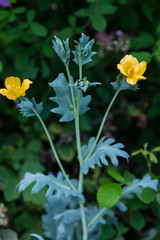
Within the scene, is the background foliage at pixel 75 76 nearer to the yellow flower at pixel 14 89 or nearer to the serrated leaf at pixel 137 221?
the serrated leaf at pixel 137 221

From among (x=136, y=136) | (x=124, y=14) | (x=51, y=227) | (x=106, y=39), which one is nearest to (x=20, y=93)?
(x=51, y=227)

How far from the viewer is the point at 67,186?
130 cm

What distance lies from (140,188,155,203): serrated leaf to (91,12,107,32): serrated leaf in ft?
2.63

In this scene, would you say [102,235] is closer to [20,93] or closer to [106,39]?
[20,93]

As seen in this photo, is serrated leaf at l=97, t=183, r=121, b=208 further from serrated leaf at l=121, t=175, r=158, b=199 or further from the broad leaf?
the broad leaf

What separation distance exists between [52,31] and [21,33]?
0.33m

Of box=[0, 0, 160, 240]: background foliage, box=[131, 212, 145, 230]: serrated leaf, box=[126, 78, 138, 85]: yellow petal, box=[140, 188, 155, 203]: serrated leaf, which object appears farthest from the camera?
box=[0, 0, 160, 240]: background foliage

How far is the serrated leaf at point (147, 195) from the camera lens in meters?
1.42

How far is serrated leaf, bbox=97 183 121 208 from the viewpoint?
51.3 inches

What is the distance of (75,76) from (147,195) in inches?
27.5

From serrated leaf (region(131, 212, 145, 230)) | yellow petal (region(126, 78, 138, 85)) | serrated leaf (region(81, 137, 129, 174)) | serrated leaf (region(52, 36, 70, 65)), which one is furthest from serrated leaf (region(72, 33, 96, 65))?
serrated leaf (region(131, 212, 145, 230))

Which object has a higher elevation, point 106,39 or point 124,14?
point 124,14

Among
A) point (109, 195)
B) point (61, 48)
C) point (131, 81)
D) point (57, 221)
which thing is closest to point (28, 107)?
point (61, 48)

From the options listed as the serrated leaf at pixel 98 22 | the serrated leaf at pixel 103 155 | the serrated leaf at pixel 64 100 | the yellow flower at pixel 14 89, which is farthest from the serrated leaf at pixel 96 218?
the serrated leaf at pixel 98 22
